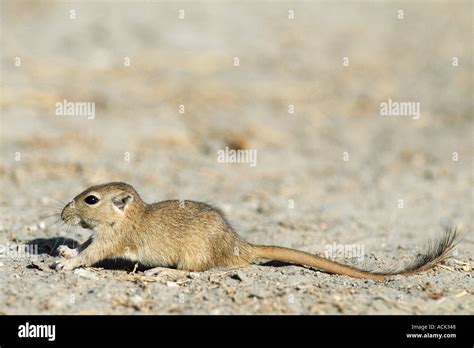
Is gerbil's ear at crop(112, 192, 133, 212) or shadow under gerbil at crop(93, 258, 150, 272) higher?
gerbil's ear at crop(112, 192, 133, 212)

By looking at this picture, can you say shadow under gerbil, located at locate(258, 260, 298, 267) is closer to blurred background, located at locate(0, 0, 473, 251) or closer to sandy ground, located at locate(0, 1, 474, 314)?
sandy ground, located at locate(0, 1, 474, 314)

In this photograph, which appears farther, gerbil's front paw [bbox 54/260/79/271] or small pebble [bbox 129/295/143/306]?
gerbil's front paw [bbox 54/260/79/271]

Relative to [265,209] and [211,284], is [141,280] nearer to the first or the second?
[211,284]

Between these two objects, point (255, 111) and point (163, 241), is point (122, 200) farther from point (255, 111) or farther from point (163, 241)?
point (255, 111)

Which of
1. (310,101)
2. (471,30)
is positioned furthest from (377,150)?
(471,30)

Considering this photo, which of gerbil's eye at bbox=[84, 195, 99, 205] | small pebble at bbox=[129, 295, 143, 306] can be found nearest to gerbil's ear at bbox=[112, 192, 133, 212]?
gerbil's eye at bbox=[84, 195, 99, 205]

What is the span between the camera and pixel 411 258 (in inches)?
256

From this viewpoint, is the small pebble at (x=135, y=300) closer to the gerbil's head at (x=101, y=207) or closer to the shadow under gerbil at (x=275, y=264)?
the gerbil's head at (x=101, y=207)

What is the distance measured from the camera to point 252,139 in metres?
13.0

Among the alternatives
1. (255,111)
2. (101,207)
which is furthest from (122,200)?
(255,111)

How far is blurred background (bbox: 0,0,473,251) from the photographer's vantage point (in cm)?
946

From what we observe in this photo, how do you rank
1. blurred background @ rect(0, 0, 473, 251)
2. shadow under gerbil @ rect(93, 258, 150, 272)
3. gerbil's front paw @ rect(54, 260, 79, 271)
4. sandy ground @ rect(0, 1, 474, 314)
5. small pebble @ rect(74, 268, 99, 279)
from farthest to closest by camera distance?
blurred background @ rect(0, 0, 473, 251) → shadow under gerbil @ rect(93, 258, 150, 272) → gerbil's front paw @ rect(54, 260, 79, 271) → small pebble @ rect(74, 268, 99, 279) → sandy ground @ rect(0, 1, 474, 314)

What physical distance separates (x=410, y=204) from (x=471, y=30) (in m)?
10.8

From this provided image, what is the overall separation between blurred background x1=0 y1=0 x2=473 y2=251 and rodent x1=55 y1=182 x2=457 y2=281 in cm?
148
